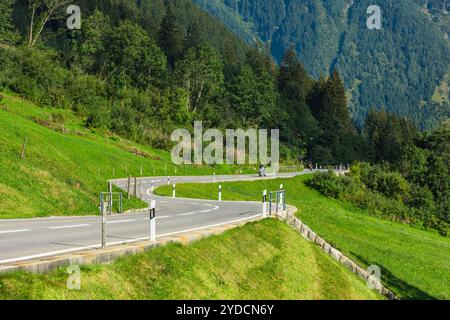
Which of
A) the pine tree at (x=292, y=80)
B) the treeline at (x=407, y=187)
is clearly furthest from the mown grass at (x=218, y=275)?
the pine tree at (x=292, y=80)

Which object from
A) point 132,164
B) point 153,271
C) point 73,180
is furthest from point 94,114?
point 153,271

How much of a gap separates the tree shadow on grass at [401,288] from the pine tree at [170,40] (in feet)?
333

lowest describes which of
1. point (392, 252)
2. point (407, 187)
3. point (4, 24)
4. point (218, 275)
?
point (407, 187)

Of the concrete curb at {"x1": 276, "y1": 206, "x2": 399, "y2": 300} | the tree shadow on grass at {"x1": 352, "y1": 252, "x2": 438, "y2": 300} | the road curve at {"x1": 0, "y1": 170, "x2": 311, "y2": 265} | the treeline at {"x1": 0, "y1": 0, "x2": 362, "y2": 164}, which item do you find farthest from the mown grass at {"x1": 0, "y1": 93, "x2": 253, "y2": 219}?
the treeline at {"x1": 0, "y1": 0, "x2": 362, "y2": 164}

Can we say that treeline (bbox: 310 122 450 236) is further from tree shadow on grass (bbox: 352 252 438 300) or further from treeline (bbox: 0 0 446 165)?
tree shadow on grass (bbox: 352 252 438 300)

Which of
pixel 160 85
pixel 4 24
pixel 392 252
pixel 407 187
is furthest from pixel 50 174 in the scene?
pixel 160 85

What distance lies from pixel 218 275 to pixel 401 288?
39.6 ft

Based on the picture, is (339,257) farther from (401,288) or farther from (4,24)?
(4,24)

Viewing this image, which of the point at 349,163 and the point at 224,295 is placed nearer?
the point at 224,295

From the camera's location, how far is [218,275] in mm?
12555

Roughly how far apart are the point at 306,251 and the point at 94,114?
5505 centimetres

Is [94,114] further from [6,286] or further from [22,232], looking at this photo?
[6,286]

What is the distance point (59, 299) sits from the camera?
27.5ft

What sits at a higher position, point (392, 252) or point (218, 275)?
point (218, 275)
